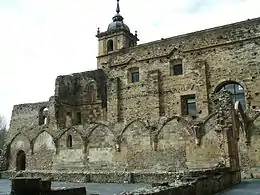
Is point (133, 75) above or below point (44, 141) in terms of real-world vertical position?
above

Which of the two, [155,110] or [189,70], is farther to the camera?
[155,110]

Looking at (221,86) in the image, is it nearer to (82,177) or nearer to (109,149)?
(109,149)

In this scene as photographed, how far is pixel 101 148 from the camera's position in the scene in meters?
20.0

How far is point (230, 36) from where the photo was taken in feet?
68.3

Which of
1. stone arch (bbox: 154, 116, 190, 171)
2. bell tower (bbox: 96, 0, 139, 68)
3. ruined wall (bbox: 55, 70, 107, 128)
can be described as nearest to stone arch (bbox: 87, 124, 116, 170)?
stone arch (bbox: 154, 116, 190, 171)

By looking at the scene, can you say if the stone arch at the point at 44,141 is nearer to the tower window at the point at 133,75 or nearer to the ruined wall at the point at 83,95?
the ruined wall at the point at 83,95

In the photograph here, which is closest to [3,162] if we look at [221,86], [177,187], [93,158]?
[93,158]

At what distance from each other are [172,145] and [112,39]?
2361cm

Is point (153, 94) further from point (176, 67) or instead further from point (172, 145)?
point (172, 145)

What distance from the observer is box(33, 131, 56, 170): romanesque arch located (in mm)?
21953

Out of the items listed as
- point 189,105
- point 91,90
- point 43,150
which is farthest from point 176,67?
point 43,150

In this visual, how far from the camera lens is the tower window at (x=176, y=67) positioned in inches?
877

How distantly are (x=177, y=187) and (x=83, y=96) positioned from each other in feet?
71.5

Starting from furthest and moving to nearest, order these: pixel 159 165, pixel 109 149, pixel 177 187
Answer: pixel 109 149
pixel 159 165
pixel 177 187
